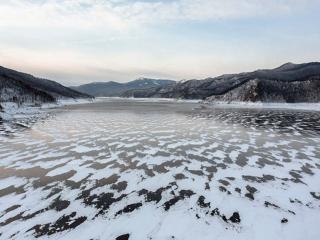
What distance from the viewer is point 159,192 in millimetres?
9391

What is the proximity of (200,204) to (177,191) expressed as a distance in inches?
48.9

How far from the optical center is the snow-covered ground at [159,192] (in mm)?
6926

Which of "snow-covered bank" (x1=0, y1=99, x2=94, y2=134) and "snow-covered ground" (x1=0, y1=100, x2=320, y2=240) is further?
"snow-covered bank" (x1=0, y1=99, x2=94, y2=134)

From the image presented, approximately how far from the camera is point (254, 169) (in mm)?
12273

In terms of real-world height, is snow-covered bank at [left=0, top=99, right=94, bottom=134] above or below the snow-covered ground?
below

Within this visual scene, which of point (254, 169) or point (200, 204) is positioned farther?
point (254, 169)

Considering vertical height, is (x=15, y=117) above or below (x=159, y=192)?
below

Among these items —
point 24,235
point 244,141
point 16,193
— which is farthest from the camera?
point 244,141

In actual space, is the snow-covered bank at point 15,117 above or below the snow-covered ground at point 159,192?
below

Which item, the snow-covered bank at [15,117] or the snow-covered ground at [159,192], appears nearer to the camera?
the snow-covered ground at [159,192]

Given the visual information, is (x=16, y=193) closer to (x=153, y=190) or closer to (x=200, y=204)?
A: (x=153, y=190)

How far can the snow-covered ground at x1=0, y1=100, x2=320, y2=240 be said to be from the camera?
6.93 meters

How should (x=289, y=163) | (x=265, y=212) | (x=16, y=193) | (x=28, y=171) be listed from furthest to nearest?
(x=289, y=163) → (x=28, y=171) → (x=16, y=193) → (x=265, y=212)

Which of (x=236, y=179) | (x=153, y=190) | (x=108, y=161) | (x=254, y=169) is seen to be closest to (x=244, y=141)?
(x=254, y=169)
